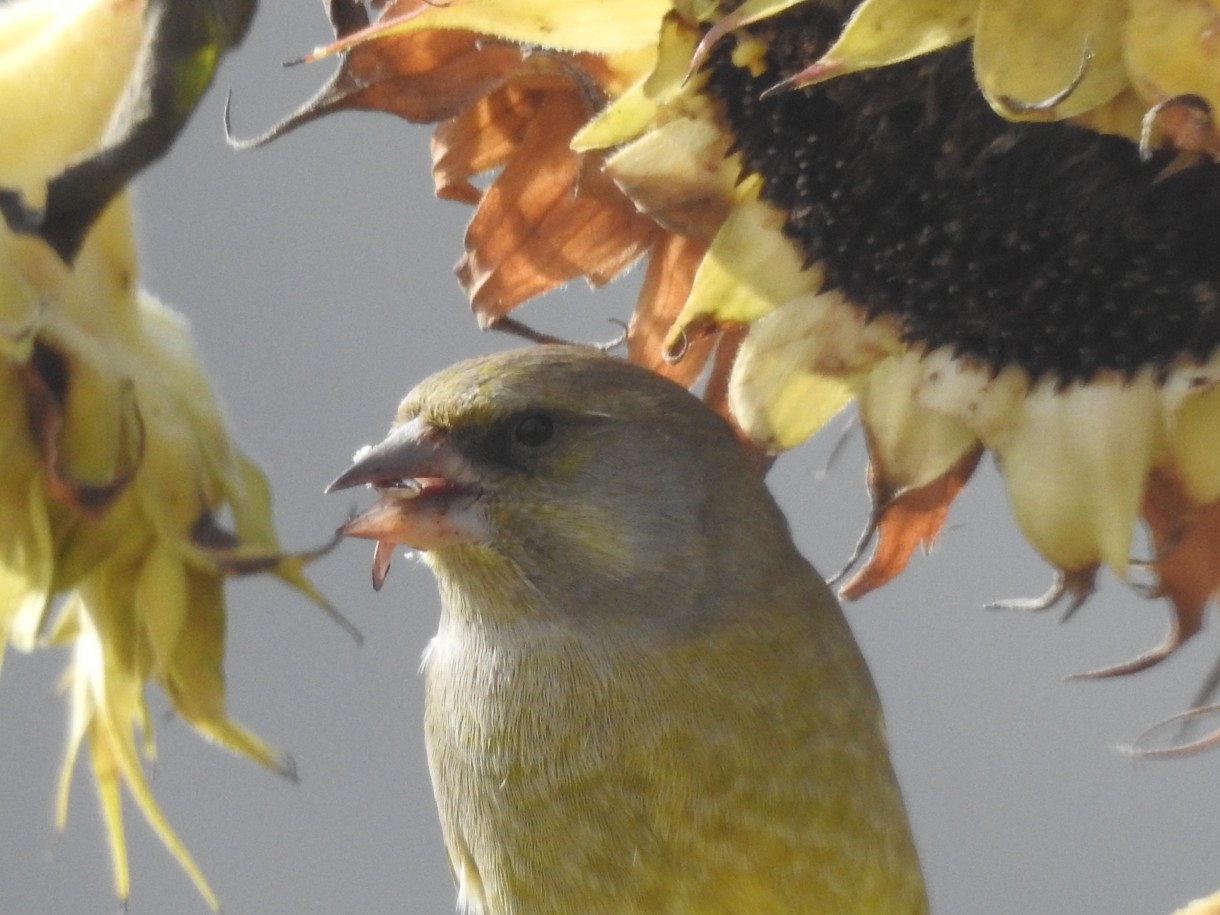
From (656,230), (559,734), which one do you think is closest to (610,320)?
(656,230)

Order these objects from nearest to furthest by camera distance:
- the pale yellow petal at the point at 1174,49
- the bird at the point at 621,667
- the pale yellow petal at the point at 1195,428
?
1. the pale yellow petal at the point at 1174,49
2. the pale yellow petal at the point at 1195,428
3. the bird at the point at 621,667

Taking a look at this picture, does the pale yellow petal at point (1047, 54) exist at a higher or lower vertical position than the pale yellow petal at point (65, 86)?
higher

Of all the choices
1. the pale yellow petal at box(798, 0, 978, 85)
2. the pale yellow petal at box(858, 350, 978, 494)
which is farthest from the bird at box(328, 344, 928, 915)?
the pale yellow petal at box(798, 0, 978, 85)

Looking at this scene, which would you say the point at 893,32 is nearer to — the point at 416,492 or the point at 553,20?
the point at 553,20

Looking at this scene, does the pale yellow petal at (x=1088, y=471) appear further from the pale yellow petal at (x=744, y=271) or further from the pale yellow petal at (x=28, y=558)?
the pale yellow petal at (x=28, y=558)

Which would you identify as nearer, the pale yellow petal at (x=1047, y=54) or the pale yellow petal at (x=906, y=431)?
the pale yellow petal at (x=1047, y=54)

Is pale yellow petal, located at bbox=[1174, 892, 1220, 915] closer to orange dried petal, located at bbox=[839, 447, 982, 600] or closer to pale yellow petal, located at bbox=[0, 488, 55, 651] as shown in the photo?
orange dried petal, located at bbox=[839, 447, 982, 600]

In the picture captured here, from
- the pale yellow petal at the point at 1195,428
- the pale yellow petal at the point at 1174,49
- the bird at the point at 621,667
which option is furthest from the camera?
the bird at the point at 621,667

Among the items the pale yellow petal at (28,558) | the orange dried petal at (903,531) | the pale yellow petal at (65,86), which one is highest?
the pale yellow petal at (65,86)

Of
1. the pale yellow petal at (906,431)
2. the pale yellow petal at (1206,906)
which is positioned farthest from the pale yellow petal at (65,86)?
the pale yellow petal at (1206,906)
